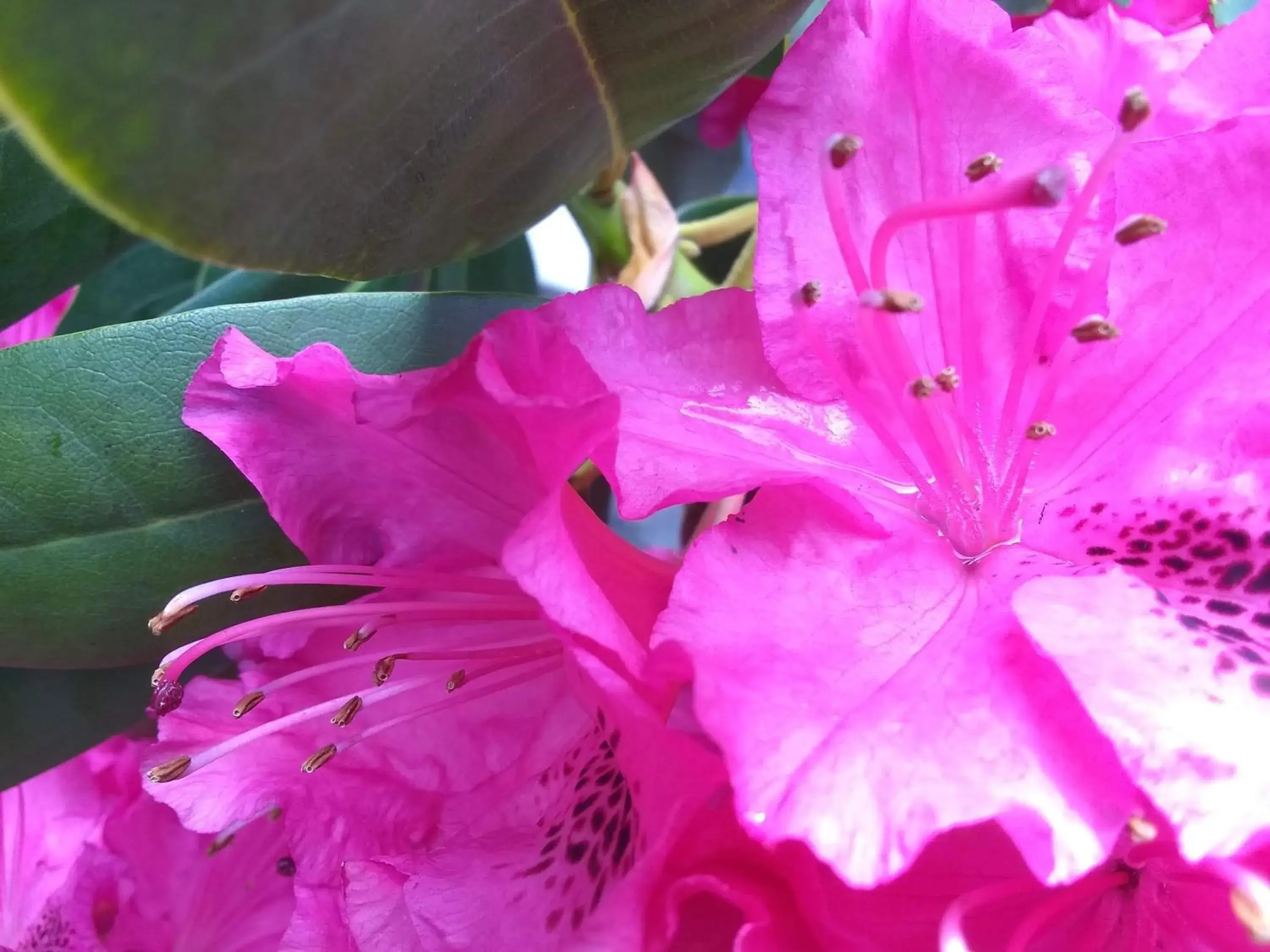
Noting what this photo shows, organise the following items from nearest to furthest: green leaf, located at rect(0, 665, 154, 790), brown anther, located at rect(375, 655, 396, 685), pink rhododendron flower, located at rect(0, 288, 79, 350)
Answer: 1. brown anther, located at rect(375, 655, 396, 685)
2. green leaf, located at rect(0, 665, 154, 790)
3. pink rhododendron flower, located at rect(0, 288, 79, 350)

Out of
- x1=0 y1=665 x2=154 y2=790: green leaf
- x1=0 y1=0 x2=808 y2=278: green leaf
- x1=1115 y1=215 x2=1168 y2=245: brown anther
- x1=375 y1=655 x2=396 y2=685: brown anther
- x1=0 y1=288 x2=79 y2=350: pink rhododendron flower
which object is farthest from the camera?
x1=0 y1=288 x2=79 y2=350: pink rhododendron flower

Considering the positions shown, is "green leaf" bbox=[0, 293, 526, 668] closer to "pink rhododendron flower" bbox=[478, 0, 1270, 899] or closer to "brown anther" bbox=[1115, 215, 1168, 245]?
"pink rhododendron flower" bbox=[478, 0, 1270, 899]

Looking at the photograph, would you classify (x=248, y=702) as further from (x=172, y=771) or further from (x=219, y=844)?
(x=219, y=844)

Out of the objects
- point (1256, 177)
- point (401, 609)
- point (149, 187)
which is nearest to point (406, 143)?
point (149, 187)

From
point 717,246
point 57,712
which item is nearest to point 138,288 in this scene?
point 57,712

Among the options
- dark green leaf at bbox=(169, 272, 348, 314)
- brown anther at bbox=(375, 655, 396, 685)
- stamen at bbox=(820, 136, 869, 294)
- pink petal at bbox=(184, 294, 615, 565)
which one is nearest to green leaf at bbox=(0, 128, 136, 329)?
dark green leaf at bbox=(169, 272, 348, 314)

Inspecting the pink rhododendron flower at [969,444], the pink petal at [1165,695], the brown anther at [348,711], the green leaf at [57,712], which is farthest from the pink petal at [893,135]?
the green leaf at [57,712]

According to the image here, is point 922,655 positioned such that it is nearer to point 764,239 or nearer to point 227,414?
point 764,239
